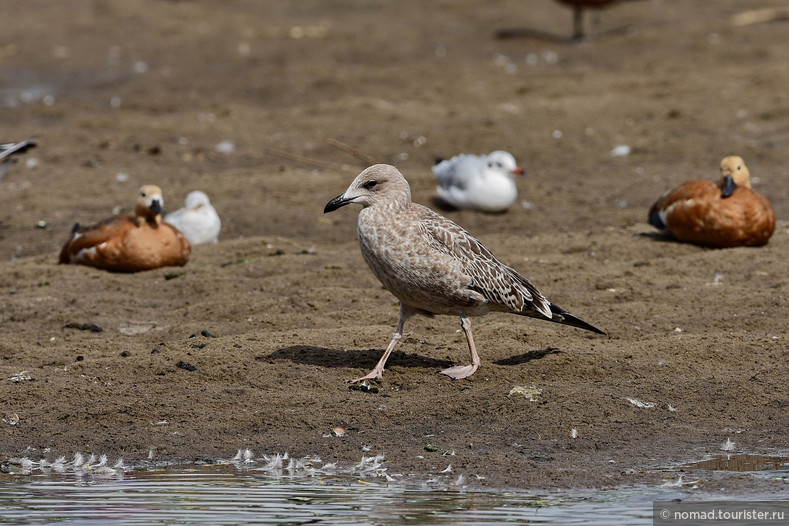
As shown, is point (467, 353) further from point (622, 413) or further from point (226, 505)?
point (226, 505)

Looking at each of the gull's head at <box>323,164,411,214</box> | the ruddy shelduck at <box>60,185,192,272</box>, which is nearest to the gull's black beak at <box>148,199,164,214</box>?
the ruddy shelduck at <box>60,185,192,272</box>

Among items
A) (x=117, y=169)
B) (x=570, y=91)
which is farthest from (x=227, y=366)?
(x=570, y=91)

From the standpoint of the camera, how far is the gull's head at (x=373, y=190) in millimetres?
6629

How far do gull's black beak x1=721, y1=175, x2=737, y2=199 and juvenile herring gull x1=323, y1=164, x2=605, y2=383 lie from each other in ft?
11.2

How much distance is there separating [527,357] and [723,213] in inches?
136

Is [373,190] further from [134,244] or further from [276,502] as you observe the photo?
[134,244]

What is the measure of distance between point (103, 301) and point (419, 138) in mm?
6846

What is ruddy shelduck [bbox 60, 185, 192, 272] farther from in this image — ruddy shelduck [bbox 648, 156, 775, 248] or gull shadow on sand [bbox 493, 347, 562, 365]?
ruddy shelduck [bbox 648, 156, 775, 248]

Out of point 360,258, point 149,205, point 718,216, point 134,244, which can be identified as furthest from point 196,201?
point 718,216

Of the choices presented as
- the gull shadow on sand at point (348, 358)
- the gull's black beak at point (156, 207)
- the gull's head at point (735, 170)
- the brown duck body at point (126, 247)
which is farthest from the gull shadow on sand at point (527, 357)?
the gull's black beak at point (156, 207)

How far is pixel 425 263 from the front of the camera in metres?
6.46

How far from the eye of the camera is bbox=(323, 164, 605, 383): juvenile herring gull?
646cm

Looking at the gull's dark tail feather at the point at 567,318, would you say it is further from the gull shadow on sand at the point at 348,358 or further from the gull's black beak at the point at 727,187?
the gull's black beak at the point at 727,187

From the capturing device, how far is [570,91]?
1711 cm
